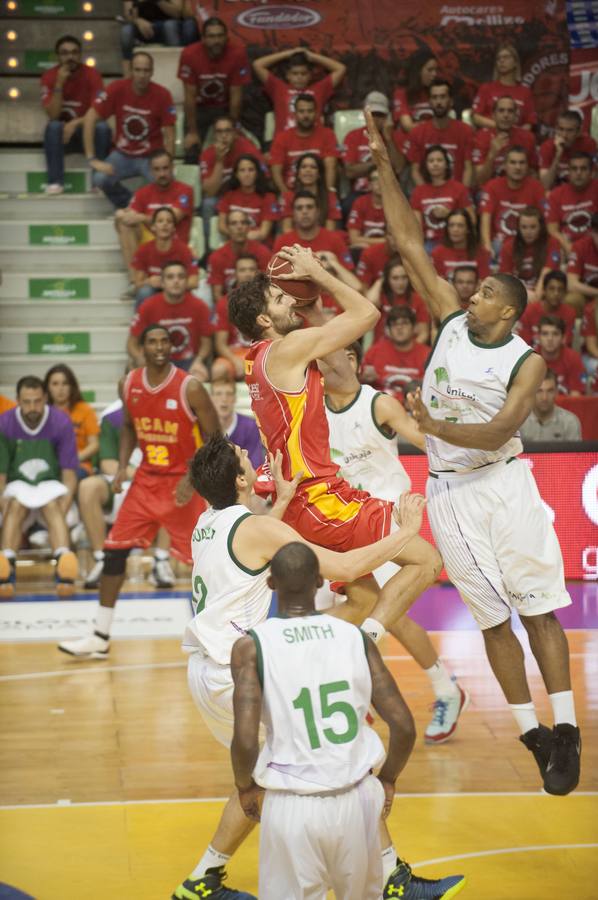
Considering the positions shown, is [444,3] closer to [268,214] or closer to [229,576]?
[268,214]

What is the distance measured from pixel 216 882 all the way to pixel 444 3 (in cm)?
1109

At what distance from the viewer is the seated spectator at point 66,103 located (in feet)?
42.6

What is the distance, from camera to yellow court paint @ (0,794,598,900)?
4598mm

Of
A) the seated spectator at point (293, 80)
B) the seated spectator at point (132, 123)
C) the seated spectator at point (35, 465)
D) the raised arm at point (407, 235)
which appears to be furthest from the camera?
the seated spectator at point (293, 80)

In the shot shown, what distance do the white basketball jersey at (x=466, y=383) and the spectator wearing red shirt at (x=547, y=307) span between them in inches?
230

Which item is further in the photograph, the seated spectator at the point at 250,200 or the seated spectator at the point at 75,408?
the seated spectator at the point at 250,200

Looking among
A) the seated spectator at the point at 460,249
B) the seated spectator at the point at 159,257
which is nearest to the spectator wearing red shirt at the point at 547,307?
the seated spectator at the point at 460,249

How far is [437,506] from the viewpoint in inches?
215

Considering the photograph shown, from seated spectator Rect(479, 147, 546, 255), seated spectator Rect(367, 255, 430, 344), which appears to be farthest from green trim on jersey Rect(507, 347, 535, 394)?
seated spectator Rect(479, 147, 546, 255)

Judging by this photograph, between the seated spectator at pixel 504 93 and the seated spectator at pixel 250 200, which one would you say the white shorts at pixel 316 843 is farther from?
the seated spectator at pixel 504 93

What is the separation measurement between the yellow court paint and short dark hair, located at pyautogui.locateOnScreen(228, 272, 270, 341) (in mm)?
1952

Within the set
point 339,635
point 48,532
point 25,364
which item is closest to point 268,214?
point 25,364

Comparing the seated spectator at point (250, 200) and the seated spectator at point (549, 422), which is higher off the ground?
the seated spectator at point (250, 200)

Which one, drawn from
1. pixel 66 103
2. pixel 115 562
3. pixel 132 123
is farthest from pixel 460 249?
pixel 115 562
